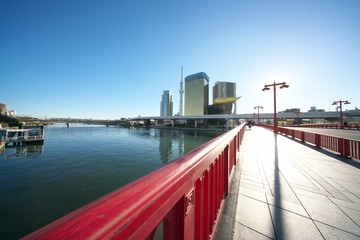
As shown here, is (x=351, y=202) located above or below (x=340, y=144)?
below

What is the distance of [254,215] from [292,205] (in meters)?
0.88

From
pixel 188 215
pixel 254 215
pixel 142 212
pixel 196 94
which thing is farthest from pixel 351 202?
pixel 196 94

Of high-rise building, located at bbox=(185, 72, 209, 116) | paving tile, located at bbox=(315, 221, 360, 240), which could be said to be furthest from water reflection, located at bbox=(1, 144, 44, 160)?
high-rise building, located at bbox=(185, 72, 209, 116)

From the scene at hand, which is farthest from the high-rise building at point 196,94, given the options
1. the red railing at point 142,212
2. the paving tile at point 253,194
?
the red railing at point 142,212

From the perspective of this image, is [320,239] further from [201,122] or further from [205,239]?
[201,122]

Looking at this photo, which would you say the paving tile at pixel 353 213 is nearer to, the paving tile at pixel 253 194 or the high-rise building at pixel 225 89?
the paving tile at pixel 253 194

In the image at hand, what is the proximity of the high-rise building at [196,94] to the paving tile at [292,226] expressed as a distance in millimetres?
110154

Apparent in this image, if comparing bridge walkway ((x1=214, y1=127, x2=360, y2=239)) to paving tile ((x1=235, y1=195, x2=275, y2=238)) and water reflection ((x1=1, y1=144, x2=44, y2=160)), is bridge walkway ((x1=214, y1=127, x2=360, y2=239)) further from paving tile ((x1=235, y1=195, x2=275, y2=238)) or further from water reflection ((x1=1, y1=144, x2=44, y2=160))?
water reflection ((x1=1, y1=144, x2=44, y2=160))

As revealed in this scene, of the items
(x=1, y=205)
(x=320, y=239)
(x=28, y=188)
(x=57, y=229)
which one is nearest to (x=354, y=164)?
(x=320, y=239)

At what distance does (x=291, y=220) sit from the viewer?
8.01 ft

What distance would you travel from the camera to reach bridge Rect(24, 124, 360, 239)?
1.82 ft

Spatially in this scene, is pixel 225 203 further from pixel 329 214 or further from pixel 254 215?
pixel 329 214

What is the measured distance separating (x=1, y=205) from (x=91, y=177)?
14.3ft

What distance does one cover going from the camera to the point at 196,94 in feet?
396
